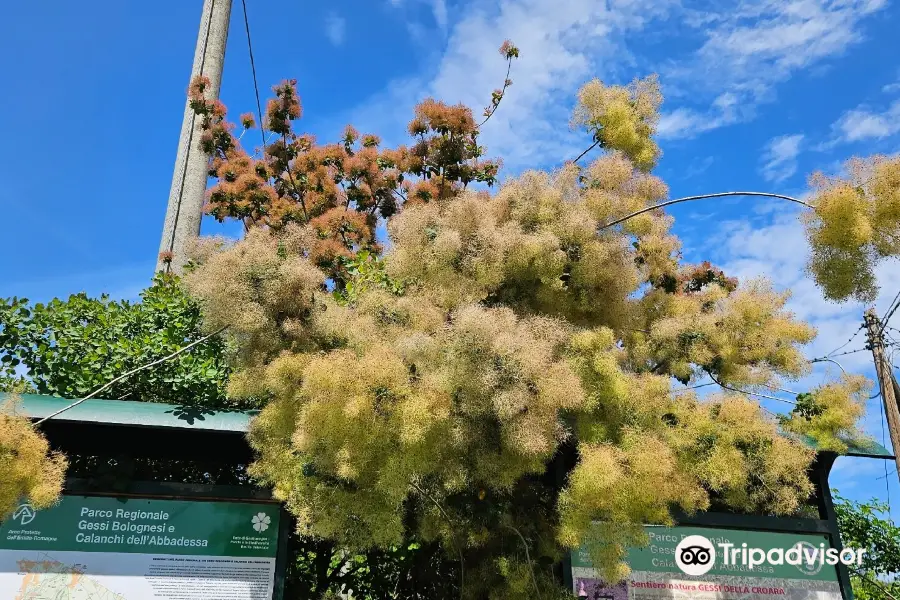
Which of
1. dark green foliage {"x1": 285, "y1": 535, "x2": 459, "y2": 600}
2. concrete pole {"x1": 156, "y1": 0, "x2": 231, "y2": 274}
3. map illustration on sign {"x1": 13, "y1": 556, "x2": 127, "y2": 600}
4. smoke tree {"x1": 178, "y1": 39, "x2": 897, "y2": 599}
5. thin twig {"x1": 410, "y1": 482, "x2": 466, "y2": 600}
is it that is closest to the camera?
smoke tree {"x1": 178, "y1": 39, "x2": 897, "y2": 599}

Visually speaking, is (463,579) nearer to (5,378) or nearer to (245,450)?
(245,450)

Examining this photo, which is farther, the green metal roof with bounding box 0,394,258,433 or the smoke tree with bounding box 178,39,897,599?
the green metal roof with bounding box 0,394,258,433

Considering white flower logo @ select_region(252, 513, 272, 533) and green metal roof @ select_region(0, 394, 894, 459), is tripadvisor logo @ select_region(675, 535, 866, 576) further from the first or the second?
green metal roof @ select_region(0, 394, 894, 459)

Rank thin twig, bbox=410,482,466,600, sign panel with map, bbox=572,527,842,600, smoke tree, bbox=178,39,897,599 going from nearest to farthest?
smoke tree, bbox=178,39,897,599 → thin twig, bbox=410,482,466,600 → sign panel with map, bbox=572,527,842,600

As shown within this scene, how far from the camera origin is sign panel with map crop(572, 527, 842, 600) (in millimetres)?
6703

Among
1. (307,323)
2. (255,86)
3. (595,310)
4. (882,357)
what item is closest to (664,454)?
(595,310)

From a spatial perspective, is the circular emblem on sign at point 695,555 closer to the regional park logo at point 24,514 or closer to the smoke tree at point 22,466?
the smoke tree at point 22,466

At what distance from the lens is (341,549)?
6.40 metres

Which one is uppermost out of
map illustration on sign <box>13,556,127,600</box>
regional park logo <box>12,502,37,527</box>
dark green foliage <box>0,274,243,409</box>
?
dark green foliage <box>0,274,243,409</box>

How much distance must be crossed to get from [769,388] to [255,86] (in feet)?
25.0

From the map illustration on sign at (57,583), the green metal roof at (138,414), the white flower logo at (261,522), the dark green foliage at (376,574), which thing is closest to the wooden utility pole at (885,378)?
the dark green foliage at (376,574)

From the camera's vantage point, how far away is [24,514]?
19.7 ft

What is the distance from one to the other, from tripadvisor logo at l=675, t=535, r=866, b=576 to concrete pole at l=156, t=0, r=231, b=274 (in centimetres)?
682

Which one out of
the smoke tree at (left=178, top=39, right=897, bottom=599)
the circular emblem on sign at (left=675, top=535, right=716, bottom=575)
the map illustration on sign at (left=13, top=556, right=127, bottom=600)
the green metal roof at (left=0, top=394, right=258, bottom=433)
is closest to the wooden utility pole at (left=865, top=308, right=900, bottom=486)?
the smoke tree at (left=178, top=39, right=897, bottom=599)
